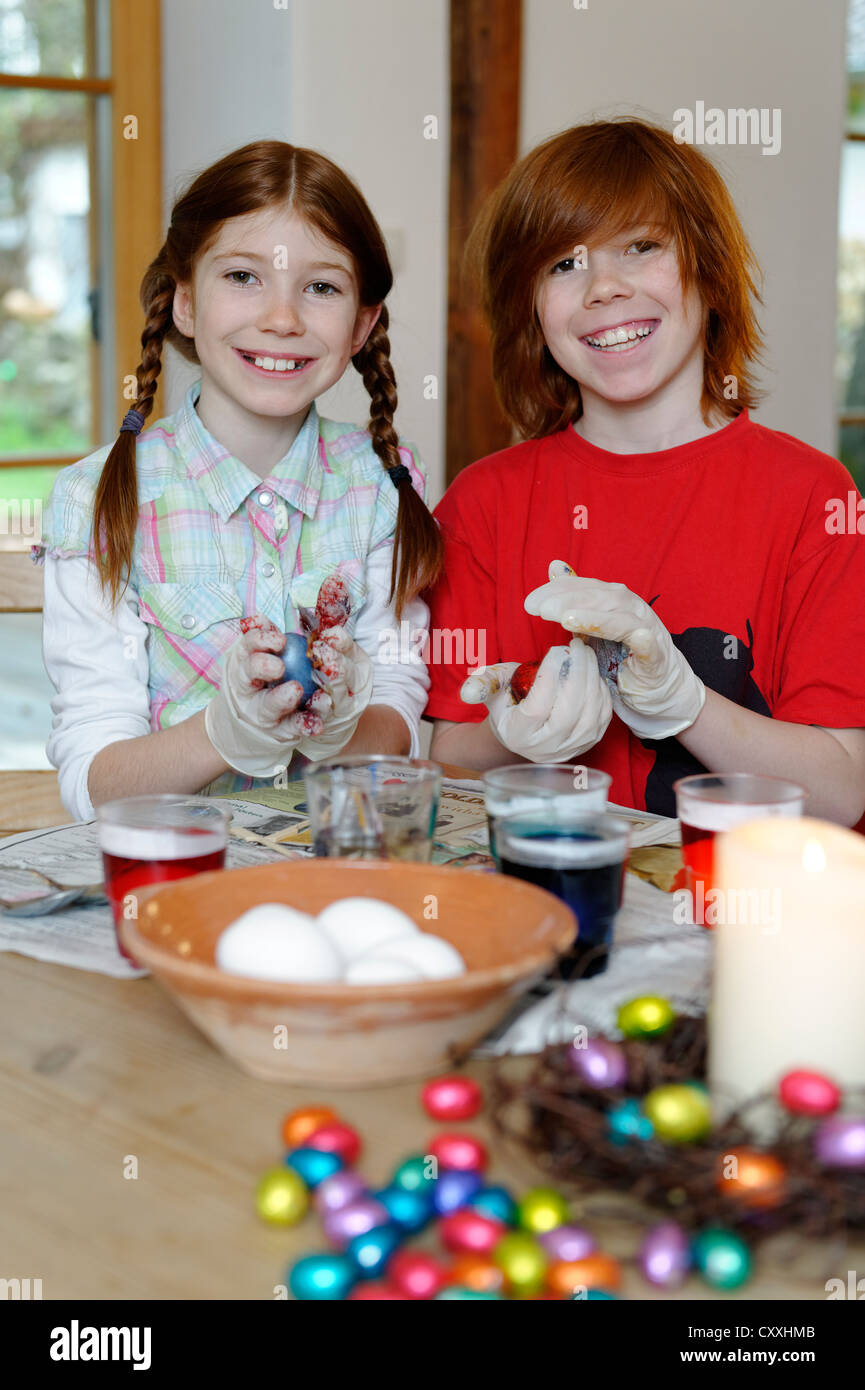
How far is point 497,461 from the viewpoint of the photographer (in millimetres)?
1599

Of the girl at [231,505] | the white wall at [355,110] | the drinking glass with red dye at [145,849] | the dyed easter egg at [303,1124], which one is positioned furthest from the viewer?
the white wall at [355,110]

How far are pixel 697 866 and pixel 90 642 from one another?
2.32 ft

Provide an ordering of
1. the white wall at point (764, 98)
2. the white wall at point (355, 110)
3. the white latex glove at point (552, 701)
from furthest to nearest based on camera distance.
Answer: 1. the white wall at point (764, 98)
2. the white wall at point (355, 110)
3. the white latex glove at point (552, 701)

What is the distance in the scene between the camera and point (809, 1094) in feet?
1.77

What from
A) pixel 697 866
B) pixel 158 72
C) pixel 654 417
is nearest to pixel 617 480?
pixel 654 417

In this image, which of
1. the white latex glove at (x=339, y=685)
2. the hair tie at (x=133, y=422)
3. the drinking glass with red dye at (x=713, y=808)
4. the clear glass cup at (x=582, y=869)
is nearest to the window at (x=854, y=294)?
the hair tie at (x=133, y=422)

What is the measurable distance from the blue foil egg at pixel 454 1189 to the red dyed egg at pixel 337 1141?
0.17 ft

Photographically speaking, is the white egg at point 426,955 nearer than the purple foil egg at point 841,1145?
No

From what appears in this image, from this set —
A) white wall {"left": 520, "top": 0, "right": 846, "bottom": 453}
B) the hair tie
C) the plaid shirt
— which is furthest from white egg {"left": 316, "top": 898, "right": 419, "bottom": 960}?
white wall {"left": 520, "top": 0, "right": 846, "bottom": 453}

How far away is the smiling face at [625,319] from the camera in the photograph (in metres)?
1.38

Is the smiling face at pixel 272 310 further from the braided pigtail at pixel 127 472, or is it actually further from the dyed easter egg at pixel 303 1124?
the dyed easter egg at pixel 303 1124

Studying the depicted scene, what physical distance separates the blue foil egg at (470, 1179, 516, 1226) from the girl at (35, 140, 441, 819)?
70 cm

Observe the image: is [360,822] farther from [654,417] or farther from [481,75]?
[481,75]
